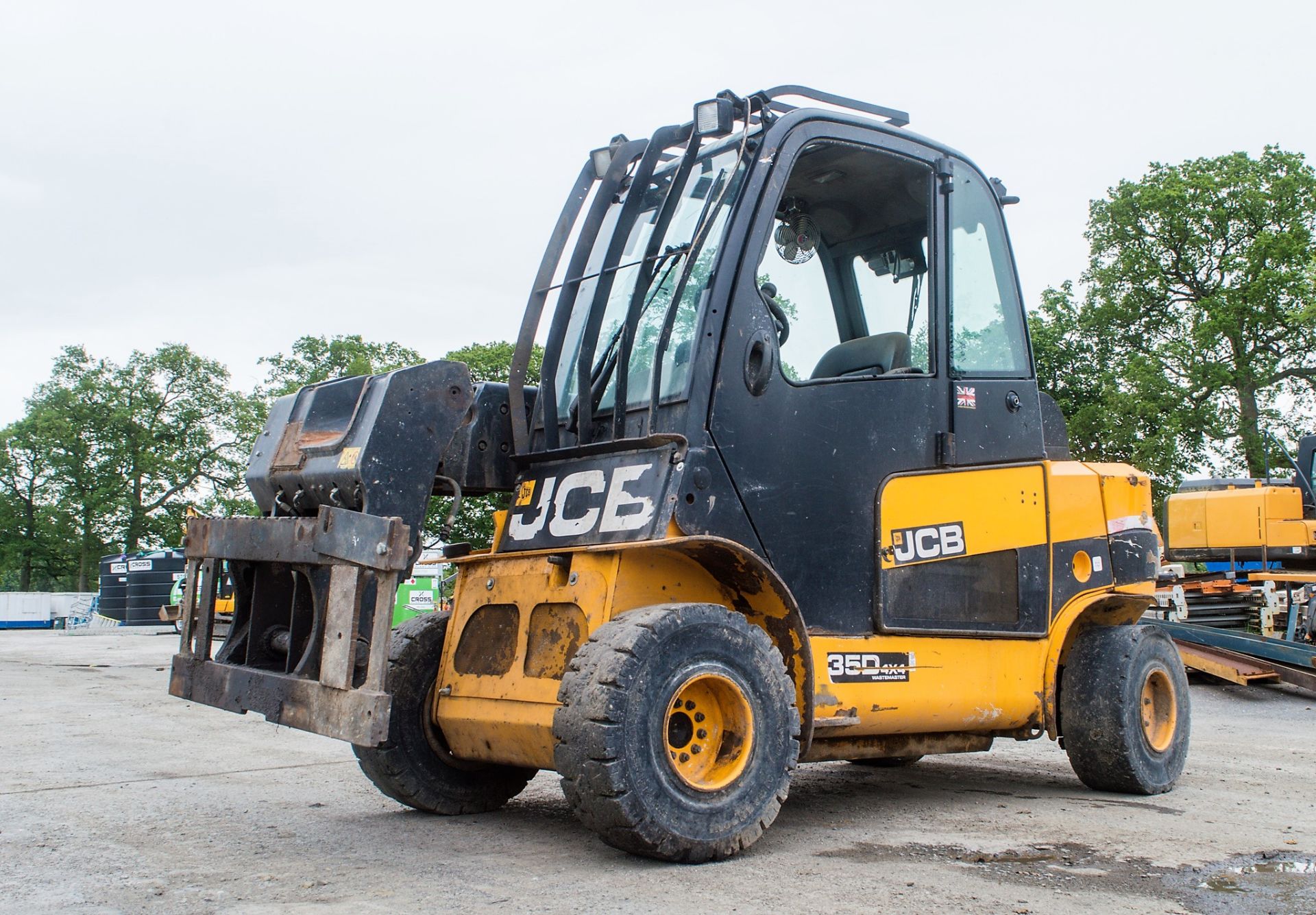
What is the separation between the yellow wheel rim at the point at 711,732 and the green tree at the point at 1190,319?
33.9 m

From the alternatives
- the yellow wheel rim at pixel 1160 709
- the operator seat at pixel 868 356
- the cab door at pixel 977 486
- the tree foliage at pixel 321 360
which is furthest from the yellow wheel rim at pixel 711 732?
the tree foliage at pixel 321 360

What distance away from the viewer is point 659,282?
552cm

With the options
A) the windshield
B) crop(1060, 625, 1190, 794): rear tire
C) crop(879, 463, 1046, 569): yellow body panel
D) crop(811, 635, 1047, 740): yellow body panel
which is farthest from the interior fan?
crop(1060, 625, 1190, 794): rear tire

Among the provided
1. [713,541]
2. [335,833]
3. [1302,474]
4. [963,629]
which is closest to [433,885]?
[335,833]

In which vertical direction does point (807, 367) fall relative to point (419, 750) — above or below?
above

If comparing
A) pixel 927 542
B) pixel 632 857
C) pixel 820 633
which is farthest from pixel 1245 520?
pixel 632 857

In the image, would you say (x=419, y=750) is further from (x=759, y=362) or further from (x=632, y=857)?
(x=759, y=362)

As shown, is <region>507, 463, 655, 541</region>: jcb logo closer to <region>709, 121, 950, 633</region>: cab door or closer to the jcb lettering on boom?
the jcb lettering on boom

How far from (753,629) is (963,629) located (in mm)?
1534

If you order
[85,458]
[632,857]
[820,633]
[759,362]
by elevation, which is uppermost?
[85,458]

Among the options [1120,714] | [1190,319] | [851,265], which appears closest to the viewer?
[1120,714]

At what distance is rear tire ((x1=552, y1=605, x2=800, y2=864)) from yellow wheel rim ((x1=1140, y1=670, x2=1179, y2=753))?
293 centimetres

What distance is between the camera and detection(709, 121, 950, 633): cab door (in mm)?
5242

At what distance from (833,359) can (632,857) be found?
8.21ft
